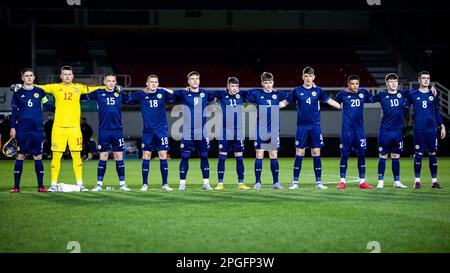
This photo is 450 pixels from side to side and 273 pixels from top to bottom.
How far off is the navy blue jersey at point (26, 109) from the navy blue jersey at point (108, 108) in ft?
3.40

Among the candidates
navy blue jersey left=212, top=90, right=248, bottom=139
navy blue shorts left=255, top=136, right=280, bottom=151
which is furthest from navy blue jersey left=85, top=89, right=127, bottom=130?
navy blue shorts left=255, top=136, right=280, bottom=151

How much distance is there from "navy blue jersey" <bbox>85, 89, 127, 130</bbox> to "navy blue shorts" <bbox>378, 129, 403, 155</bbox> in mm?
5339

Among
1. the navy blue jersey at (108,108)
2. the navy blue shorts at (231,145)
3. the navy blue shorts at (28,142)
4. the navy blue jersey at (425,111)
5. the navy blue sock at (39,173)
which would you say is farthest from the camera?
the navy blue jersey at (425,111)

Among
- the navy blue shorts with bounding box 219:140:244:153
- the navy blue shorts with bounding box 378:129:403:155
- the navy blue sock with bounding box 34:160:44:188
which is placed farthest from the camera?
the navy blue shorts with bounding box 378:129:403:155

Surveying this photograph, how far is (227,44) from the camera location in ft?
126

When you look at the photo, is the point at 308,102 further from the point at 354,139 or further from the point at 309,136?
the point at 354,139

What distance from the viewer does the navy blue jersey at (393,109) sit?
14023 mm

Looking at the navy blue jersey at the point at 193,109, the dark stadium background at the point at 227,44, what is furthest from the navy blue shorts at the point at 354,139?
the dark stadium background at the point at 227,44

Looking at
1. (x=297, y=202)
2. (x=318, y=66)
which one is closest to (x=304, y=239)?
(x=297, y=202)

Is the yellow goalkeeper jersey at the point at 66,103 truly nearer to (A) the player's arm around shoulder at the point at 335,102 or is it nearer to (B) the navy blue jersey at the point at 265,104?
(B) the navy blue jersey at the point at 265,104

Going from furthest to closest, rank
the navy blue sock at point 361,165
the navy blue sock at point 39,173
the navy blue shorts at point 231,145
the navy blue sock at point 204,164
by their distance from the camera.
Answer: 1. the navy blue sock at point 361,165
2. the navy blue shorts at point 231,145
3. the navy blue sock at point 204,164
4. the navy blue sock at point 39,173

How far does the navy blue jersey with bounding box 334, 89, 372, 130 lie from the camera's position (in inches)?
557

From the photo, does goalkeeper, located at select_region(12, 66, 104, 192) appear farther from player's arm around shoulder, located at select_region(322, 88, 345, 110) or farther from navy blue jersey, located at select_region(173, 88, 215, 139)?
player's arm around shoulder, located at select_region(322, 88, 345, 110)

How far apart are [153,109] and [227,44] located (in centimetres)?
2527
